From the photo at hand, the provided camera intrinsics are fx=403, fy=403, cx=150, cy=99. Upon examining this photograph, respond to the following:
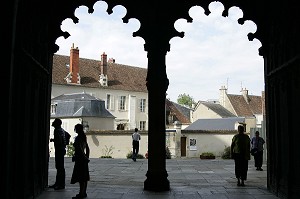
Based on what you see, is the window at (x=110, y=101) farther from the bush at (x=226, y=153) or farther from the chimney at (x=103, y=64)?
the bush at (x=226, y=153)

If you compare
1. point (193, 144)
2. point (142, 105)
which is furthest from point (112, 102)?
point (193, 144)

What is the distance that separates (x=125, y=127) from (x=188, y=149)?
1953 cm

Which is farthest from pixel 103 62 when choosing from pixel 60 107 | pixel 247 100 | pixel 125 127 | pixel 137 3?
pixel 137 3

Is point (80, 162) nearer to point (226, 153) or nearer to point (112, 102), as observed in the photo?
point (226, 153)

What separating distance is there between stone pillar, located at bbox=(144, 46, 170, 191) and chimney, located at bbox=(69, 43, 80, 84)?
1475 inches

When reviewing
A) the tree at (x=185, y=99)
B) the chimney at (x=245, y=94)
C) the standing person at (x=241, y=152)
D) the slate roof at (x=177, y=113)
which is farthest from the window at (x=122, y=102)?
the standing person at (x=241, y=152)

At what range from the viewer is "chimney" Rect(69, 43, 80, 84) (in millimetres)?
44656

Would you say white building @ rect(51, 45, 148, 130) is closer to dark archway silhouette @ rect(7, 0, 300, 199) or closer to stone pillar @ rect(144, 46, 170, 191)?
dark archway silhouette @ rect(7, 0, 300, 199)

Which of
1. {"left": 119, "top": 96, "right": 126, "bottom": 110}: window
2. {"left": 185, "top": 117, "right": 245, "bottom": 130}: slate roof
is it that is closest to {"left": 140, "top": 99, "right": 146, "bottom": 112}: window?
{"left": 119, "top": 96, "right": 126, "bottom": 110}: window

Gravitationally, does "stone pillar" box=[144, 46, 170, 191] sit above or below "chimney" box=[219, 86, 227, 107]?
below

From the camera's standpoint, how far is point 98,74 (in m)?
48.4

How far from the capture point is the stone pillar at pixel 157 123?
7.81 m

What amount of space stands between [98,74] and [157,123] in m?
41.1

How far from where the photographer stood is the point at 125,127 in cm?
4644
